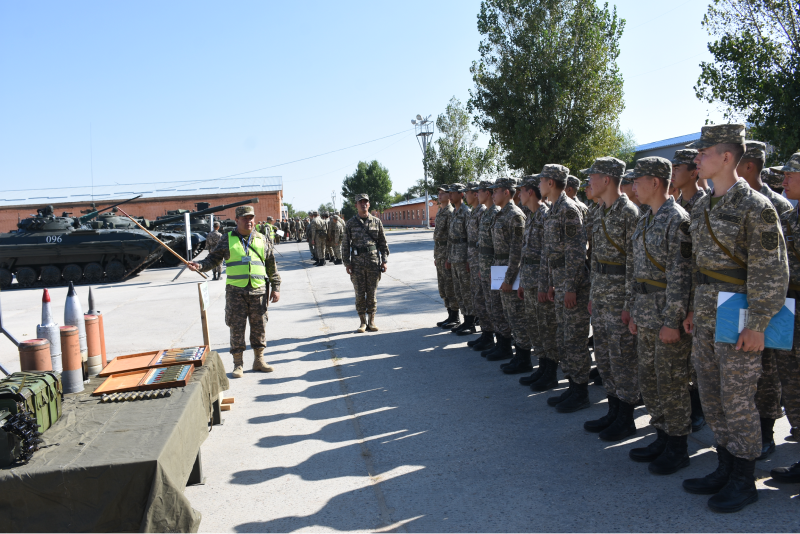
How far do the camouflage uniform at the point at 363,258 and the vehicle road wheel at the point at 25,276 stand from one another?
15.4 metres

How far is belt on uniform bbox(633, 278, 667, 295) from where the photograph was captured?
3682mm

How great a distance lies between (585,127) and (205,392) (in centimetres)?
2676

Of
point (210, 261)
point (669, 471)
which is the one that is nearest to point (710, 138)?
point (669, 471)

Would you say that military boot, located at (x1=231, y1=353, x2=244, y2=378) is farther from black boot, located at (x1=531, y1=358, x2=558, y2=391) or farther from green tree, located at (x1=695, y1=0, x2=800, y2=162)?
green tree, located at (x1=695, y1=0, x2=800, y2=162)

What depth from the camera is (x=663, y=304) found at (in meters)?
3.67

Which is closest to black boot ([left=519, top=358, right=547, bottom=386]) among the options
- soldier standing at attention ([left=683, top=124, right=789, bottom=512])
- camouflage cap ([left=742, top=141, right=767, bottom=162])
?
soldier standing at attention ([left=683, top=124, right=789, bottom=512])

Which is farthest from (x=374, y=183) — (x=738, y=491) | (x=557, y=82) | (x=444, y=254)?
(x=738, y=491)

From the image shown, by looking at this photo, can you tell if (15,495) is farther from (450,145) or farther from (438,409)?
(450,145)

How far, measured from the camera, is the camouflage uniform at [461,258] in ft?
25.6

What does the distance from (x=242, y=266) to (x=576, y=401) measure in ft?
12.3

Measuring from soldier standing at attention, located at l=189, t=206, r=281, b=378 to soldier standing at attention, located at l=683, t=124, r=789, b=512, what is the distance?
449cm

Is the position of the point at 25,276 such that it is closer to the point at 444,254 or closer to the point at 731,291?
the point at 444,254

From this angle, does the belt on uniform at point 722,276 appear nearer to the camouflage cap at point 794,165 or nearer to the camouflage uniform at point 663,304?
the camouflage uniform at point 663,304

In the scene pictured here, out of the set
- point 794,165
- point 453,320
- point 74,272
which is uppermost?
point 794,165
